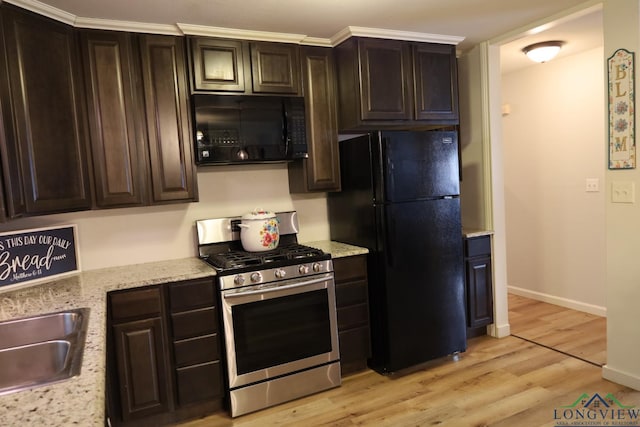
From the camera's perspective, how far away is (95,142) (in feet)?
7.65

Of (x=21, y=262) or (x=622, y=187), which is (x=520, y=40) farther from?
(x=21, y=262)

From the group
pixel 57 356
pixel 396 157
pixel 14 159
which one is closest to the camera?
pixel 57 356

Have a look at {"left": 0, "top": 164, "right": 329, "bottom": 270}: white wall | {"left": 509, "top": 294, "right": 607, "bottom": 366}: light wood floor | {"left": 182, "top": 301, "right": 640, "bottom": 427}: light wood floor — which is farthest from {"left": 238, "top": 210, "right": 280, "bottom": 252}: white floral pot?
{"left": 509, "top": 294, "right": 607, "bottom": 366}: light wood floor

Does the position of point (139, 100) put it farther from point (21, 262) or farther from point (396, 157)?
point (396, 157)

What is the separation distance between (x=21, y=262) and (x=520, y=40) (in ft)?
11.7

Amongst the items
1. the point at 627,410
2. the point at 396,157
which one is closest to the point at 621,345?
the point at 627,410

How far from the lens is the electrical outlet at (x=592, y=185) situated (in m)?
3.60

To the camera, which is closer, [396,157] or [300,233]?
[396,157]

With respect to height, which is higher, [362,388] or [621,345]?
[621,345]

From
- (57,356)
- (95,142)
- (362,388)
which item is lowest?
(362,388)

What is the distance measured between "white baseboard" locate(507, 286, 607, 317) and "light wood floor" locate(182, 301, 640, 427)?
3.31 ft

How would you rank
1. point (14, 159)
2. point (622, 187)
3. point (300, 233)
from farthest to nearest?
1. point (300, 233)
2. point (622, 187)
3. point (14, 159)

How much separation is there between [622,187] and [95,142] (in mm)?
2945

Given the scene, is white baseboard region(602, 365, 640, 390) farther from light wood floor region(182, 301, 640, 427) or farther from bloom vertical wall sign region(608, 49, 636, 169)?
bloom vertical wall sign region(608, 49, 636, 169)
